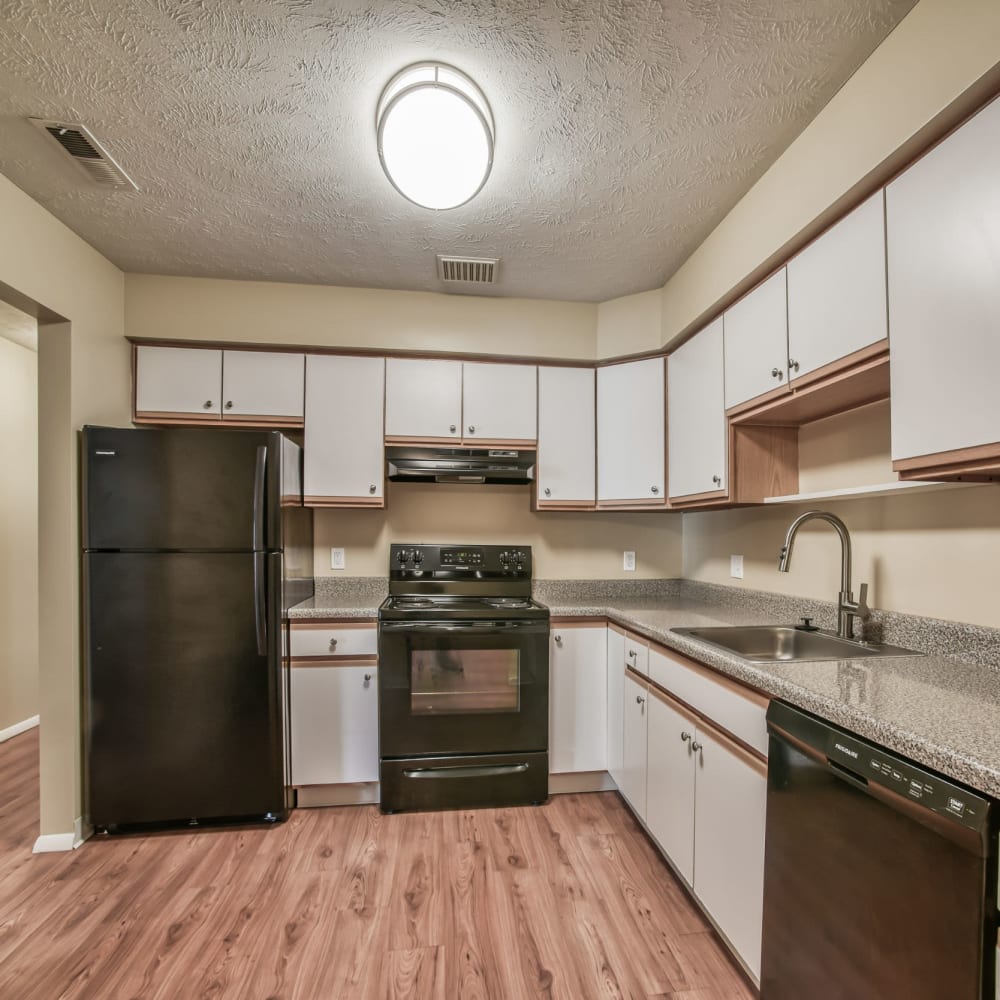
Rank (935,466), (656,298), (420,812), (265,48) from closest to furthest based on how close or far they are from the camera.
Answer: (935,466)
(265,48)
(420,812)
(656,298)

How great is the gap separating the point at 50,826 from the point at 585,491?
8.88 ft

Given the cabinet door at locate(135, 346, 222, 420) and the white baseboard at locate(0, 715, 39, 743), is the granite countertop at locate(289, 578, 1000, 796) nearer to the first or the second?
the cabinet door at locate(135, 346, 222, 420)

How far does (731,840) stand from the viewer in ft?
4.51

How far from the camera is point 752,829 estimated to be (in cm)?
128

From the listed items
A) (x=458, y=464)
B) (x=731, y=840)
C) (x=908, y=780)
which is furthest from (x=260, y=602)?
(x=908, y=780)

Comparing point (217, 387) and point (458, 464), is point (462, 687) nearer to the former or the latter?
point (458, 464)

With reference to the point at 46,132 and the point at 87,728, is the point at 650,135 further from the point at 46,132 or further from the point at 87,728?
the point at 87,728

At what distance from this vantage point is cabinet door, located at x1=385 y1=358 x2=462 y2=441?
8.35 feet

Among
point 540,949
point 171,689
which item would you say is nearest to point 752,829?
point 540,949

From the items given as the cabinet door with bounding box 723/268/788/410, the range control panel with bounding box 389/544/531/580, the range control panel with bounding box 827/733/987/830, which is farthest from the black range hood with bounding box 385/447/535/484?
the range control panel with bounding box 827/733/987/830

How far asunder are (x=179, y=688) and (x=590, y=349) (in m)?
2.48

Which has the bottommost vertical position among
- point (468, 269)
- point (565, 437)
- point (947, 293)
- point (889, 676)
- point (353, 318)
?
point (889, 676)

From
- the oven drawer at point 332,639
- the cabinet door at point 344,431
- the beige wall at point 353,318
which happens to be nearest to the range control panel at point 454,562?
the cabinet door at point 344,431

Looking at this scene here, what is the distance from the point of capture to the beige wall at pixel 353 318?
7.79ft
